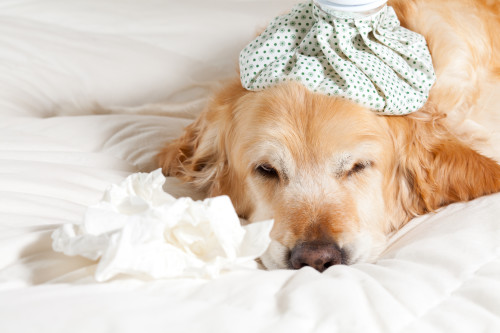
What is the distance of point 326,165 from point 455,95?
25.3 inches

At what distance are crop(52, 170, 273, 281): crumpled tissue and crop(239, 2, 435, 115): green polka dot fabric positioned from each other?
0.71m

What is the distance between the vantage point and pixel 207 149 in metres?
2.40

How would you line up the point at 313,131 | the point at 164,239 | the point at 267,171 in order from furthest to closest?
the point at 267,171 < the point at 313,131 < the point at 164,239

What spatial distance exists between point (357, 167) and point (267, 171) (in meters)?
0.30

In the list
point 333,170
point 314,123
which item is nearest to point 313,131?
point 314,123

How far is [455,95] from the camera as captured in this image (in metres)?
2.24

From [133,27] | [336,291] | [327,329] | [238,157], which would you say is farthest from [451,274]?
[133,27]

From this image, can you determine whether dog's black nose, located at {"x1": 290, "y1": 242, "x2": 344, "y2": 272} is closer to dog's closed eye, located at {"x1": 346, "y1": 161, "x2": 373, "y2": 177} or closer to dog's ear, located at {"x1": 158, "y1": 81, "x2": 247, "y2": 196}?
dog's closed eye, located at {"x1": 346, "y1": 161, "x2": 373, "y2": 177}

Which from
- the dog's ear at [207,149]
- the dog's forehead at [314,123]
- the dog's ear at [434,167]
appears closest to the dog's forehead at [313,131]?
the dog's forehead at [314,123]

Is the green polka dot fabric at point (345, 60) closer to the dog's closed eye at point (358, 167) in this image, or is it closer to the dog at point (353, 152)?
the dog at point (353, 152)

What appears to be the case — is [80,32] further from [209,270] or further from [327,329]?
[327,329]

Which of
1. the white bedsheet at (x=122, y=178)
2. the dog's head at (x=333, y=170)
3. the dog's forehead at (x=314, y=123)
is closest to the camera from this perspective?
the white bedsheet at (x=122, y=178)

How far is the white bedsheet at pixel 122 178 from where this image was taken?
47.1 inches

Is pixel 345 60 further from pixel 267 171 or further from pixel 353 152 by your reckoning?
pixel 267 171
